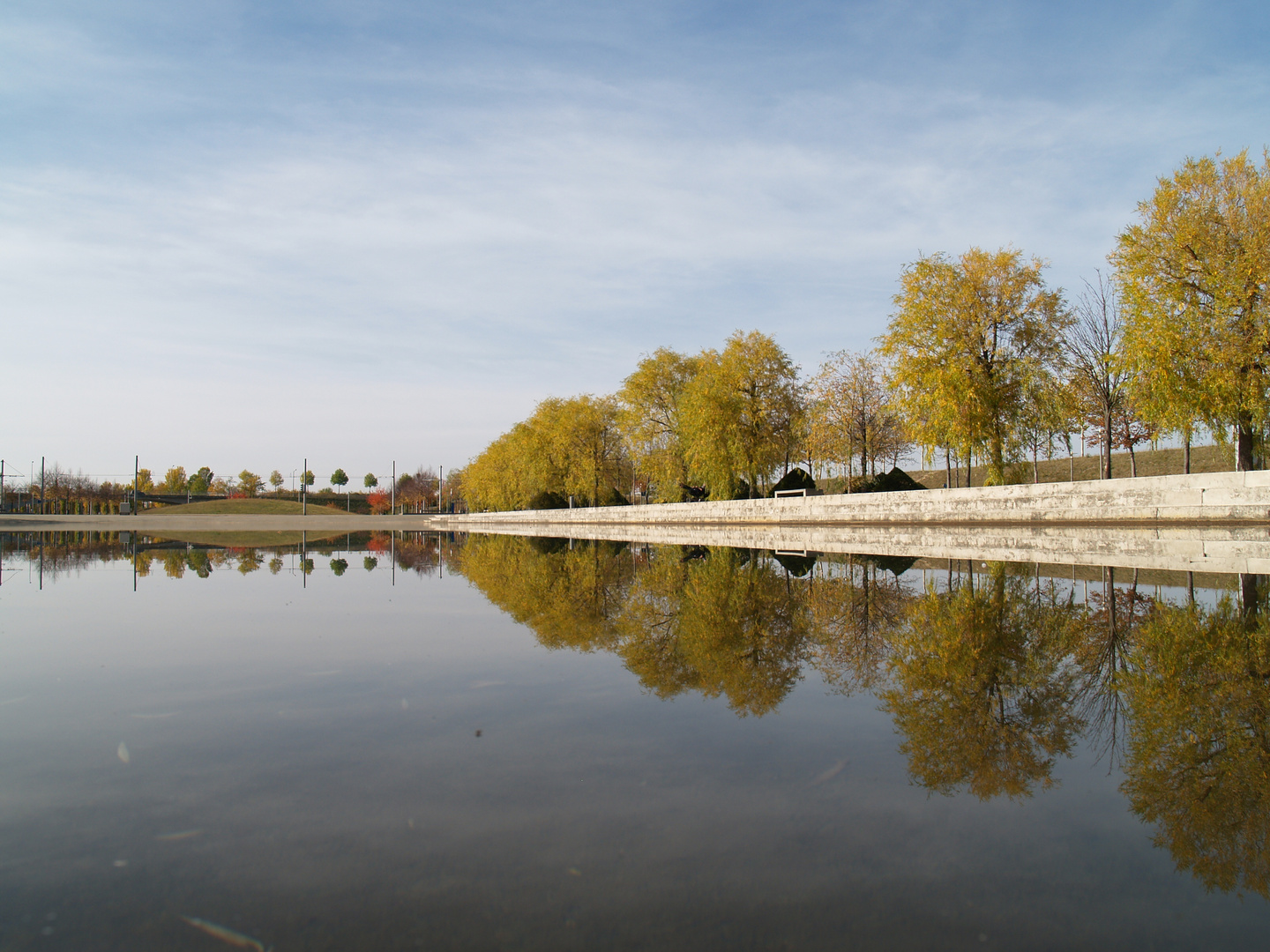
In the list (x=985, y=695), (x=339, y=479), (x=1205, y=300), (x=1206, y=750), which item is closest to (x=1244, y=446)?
(x=1205, y=300)

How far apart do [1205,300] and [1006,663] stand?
2317cm

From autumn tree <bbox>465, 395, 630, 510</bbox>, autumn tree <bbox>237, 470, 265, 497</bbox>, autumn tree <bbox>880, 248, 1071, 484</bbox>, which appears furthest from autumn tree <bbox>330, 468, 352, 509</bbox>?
autumn tree <bbox>880, 248, 1071, 484</bbox>

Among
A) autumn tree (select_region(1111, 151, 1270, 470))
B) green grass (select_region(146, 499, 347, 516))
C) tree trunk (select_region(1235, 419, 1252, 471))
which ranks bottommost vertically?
green grass (select_region(146, 499, 347, 516))

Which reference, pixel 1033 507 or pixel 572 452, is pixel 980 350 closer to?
pixel 1033 507

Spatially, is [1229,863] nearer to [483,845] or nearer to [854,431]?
[483,845]

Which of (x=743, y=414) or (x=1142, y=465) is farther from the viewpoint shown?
(x=1142, y=465)

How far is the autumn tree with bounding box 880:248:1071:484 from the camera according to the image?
25656mm

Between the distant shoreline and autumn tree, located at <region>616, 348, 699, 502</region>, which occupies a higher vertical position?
autumn tree, located at <region>616, 348, 699, 502</region>

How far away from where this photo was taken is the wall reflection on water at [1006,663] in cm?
261

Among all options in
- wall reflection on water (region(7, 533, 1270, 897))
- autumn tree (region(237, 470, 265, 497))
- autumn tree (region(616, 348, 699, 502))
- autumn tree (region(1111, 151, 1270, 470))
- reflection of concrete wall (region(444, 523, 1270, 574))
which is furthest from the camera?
autumn tree (region(237, 470, 265, 497))

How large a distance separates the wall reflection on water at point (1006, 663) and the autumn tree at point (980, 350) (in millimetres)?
16760

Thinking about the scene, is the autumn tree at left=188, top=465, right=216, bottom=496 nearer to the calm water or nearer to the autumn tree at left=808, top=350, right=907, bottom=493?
the autumn tree at left=808, top=350, right=907, bottom=493

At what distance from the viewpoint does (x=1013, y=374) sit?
2606 centimetres

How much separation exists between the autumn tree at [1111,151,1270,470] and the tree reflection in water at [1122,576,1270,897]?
64.7 feet
